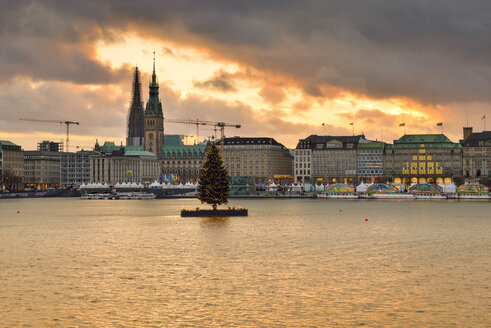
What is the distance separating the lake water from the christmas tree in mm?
18126

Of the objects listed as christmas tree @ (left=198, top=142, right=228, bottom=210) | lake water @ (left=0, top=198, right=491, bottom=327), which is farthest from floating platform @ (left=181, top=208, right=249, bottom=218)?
lake water @ (left=0, top=198, right=491, bottom=327)

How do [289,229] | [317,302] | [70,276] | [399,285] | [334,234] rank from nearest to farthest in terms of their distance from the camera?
[317,302] → [399,285] → [70,276] → [334,234] → [289,229]

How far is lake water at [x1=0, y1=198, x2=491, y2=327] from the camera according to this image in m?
30.5

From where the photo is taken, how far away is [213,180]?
90750mm

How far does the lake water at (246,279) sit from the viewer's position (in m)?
30.5

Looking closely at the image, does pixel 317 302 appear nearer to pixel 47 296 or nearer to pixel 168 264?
pixel 47 296

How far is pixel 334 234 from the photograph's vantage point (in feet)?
240

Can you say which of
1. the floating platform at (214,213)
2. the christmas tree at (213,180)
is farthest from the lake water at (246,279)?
the floating platform at (214,213)

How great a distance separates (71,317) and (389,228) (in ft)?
185

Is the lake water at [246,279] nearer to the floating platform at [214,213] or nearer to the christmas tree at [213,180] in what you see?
the christmas tree at [213,180]

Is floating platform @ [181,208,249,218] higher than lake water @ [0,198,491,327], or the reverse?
floating platform @ [181,208,249,218]

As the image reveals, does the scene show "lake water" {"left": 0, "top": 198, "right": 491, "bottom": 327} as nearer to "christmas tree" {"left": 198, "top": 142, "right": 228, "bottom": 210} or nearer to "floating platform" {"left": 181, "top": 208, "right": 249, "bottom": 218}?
"christmas tree" {"left": 198, "top": 142, "right": 228, "bottom": 210}

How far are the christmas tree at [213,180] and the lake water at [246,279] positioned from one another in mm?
18126

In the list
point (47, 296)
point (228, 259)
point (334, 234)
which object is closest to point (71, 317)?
point (47, 296)
